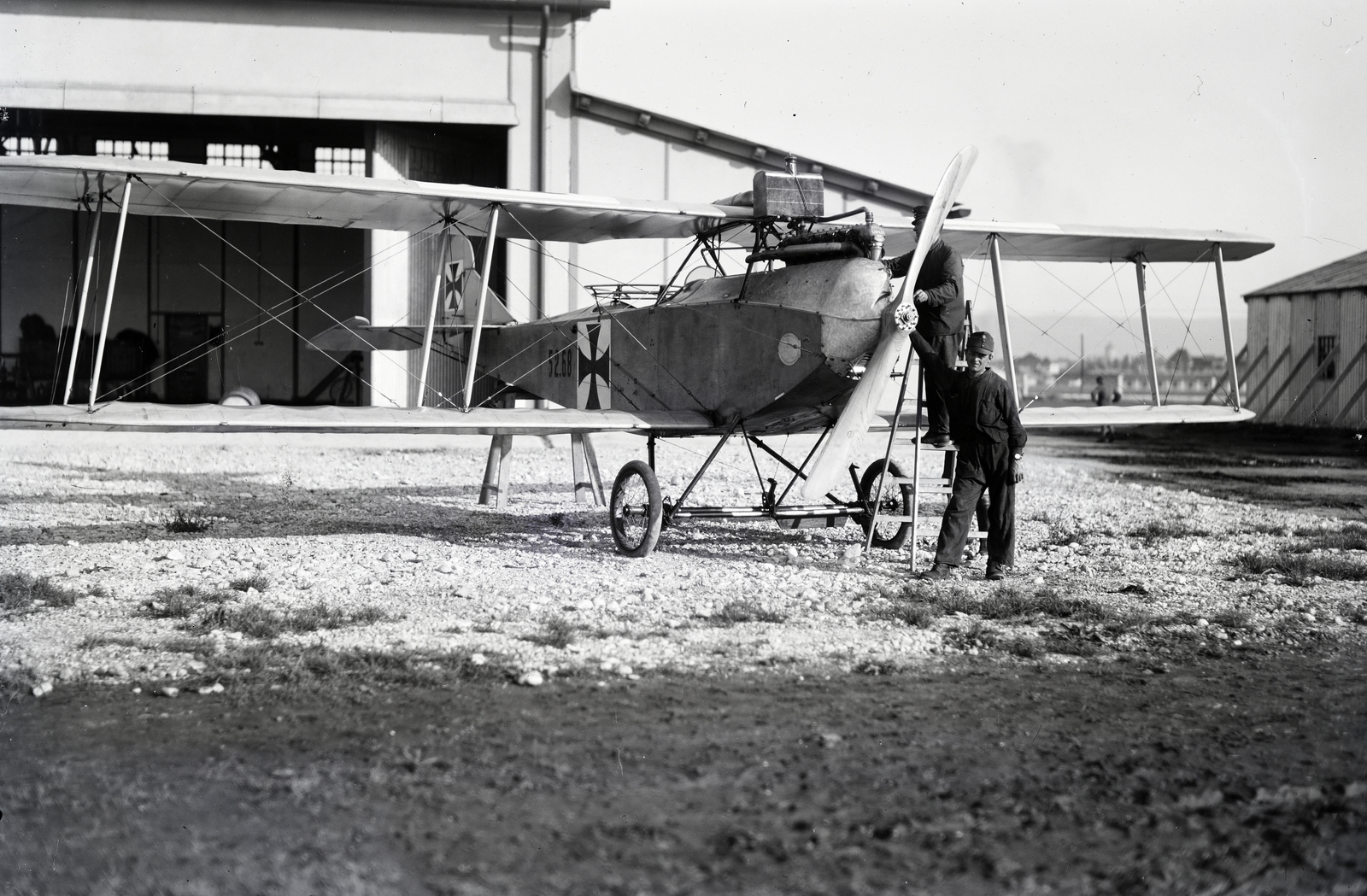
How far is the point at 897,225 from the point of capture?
37.2 feet

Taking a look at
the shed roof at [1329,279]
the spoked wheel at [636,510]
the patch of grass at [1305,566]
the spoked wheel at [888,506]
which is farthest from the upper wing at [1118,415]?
the shed roof at [1329,279]

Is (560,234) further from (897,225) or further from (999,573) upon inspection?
(999,573)

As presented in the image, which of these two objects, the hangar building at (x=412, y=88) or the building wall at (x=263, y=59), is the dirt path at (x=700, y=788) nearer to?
the hangar building at (x=412, y=88)

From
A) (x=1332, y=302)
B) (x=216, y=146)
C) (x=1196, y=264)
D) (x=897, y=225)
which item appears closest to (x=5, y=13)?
(x=216, y=146)

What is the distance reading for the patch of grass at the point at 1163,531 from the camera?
10.7 m

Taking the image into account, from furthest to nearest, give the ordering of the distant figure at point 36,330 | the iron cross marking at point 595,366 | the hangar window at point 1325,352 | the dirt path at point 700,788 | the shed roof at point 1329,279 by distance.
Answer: the hangar window at point 1325,352, the shed roof at point 1329,279, the distant figure at point 36,330, the iron cross marking at point 595,366, the dirt path at point 700,788

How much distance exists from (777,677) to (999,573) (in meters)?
3.43

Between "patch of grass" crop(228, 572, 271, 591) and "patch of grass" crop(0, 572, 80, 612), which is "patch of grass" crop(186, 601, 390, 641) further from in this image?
"patch of grass" crop(0, 572, 80, 612)

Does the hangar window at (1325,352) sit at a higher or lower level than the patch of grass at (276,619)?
higher

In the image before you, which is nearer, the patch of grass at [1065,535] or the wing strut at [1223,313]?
the patch of grass at [1065,535]

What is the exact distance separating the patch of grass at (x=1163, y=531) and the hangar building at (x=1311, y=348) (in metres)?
20.6

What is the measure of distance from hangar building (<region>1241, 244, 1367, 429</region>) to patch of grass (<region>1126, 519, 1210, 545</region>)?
2059 centimetres

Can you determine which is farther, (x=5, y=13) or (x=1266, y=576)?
(x=5, y=13)

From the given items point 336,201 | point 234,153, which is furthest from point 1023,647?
point 234,153
